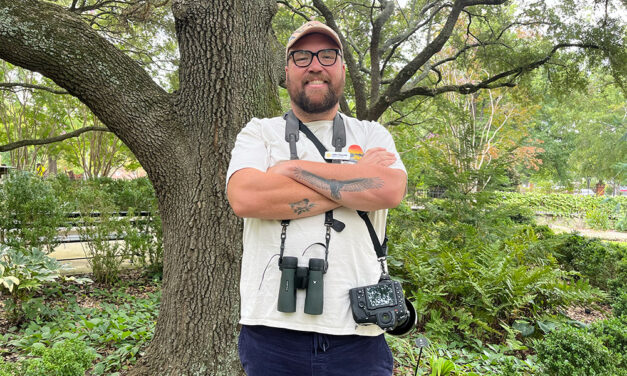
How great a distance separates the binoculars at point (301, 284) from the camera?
4.63 ft

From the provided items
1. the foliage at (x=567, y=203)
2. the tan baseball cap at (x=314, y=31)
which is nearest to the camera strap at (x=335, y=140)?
the tan baseball cap at (x=314, y=31)

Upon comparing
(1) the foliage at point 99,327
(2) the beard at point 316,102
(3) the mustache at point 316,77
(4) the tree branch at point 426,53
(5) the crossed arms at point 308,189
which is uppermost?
(4) the tree branch at point 426,53

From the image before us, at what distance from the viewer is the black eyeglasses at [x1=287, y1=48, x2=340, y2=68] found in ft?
5.74

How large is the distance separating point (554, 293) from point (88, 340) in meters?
4.99

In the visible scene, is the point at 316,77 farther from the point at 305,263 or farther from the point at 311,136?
the point at 305,263

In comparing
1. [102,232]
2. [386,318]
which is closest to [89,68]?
[386,318]

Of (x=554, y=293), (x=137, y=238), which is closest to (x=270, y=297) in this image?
(x=554, y=293)

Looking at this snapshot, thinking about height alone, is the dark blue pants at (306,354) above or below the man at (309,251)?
below

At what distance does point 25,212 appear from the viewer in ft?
16.8

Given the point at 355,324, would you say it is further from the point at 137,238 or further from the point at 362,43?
the point at 362,43

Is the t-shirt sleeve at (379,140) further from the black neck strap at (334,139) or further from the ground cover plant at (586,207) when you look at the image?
the ground cover plant at (586,207)

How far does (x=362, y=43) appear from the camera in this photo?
11102 mm

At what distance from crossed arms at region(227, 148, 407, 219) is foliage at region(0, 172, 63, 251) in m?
4.98

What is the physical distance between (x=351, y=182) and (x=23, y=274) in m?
4.11
